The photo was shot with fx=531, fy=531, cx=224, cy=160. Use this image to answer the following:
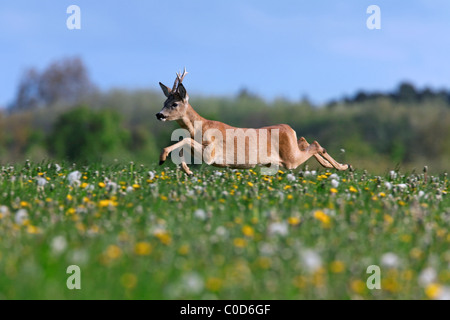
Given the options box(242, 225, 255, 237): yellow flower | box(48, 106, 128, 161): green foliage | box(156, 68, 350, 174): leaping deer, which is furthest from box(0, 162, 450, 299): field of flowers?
box(48, 106, 128, 161): green foliage

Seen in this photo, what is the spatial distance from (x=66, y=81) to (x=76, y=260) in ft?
255

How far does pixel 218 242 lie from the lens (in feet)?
15.5

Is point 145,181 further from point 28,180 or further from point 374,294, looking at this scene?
point 374,294

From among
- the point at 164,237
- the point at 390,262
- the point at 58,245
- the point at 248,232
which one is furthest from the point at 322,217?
the point at 58,245

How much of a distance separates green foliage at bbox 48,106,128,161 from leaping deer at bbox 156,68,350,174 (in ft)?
159

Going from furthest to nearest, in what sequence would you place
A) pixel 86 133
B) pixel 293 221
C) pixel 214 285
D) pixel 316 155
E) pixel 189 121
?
1. pixel 86 133
2. pixel 316 155
3. pixel 189 121
4. pixel 293 221
5. pixel 214 285

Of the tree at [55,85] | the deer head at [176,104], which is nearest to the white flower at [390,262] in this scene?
the deer head at [176,104]

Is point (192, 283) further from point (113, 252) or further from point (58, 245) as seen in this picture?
point (58, 245)

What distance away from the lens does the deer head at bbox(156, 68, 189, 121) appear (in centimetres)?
875

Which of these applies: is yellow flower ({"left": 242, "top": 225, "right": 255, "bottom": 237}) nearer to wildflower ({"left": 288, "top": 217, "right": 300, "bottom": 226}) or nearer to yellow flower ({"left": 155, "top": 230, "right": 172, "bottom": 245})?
wildflower ({"left": 288, "top": 217, "right": 300, "bottom": 226})

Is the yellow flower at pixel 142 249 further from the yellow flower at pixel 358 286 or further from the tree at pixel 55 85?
the tree at pixel 55 85

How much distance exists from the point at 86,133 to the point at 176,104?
171 ft
